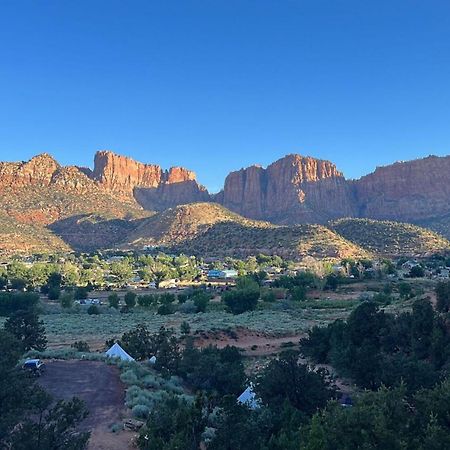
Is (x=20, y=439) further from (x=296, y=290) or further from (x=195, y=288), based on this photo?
(x=195, y=288)

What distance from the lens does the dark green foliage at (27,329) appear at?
98.0ft

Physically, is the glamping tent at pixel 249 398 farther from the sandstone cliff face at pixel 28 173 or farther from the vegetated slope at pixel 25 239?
the sandstone cliff face at pixel 28 173

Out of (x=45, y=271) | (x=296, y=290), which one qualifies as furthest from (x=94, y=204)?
(x=296, y=290)

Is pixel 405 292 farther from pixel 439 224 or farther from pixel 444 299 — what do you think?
pixel 439 224

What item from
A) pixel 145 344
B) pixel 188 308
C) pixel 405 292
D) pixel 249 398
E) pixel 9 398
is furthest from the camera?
pixel 405 292

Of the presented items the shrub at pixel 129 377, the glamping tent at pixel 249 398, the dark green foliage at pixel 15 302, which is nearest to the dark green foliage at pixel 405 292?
the glamping tent at pixel 249 398

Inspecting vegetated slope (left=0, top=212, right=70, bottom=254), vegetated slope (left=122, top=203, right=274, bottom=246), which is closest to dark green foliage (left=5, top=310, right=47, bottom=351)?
vegetated slope (left=0, top=212, right=70, bottom=254)

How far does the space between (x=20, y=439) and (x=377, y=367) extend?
58.2 ft

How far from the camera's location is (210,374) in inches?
910

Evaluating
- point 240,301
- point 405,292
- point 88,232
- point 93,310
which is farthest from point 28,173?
point 405,292

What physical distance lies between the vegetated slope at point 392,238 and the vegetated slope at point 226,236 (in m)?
7.60

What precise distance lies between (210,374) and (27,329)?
1423 centimetres

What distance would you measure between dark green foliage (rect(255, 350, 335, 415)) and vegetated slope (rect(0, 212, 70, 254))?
119 m

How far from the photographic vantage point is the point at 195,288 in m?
79.3
